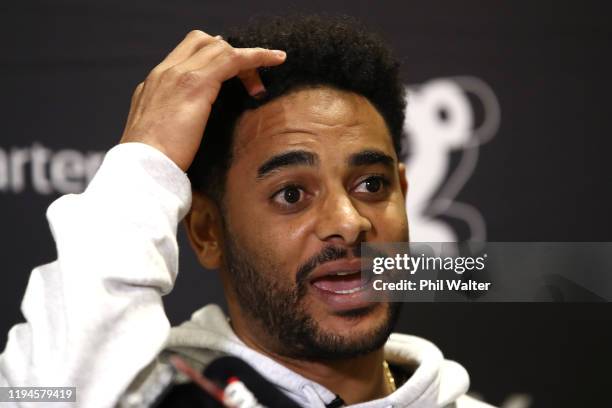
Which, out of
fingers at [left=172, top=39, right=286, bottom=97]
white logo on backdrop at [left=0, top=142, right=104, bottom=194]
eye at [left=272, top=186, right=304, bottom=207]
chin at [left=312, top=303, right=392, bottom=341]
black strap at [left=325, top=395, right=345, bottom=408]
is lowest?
black strap at [left=325, top=395, right=345, bottom=408]

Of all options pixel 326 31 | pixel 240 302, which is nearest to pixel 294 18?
pixel 326 31

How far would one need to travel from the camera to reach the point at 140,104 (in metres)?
1.16

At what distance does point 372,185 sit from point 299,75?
0.19 m

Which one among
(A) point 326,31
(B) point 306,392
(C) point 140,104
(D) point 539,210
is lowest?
(B) point 306,392

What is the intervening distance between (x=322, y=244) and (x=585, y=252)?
519 millimetres

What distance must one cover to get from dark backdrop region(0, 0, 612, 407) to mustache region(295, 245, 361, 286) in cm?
53

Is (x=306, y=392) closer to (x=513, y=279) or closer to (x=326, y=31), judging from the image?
(x=513, y=279)

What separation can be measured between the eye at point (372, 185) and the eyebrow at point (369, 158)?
2 centimetres

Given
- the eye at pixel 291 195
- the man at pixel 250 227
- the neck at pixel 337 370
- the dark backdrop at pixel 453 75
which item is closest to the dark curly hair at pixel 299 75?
the man at pixel 250 227

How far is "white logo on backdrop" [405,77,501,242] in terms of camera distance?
1.65 metres

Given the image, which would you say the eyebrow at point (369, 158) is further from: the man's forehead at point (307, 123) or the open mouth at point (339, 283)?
the open mouth at point (339, 283)

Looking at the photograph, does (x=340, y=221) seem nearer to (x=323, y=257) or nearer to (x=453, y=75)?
(x=323, y=257)

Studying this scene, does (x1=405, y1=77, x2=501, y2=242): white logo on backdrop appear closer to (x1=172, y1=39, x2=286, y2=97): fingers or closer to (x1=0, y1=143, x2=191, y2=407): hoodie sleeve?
(x1=172, y1=39, x2=286, y2=97): fingers

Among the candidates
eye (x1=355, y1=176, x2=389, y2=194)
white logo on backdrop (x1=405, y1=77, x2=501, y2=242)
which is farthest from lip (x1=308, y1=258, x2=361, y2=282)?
white logo on backdrop (x1=405, y1=77, x2=501, y2=242)
